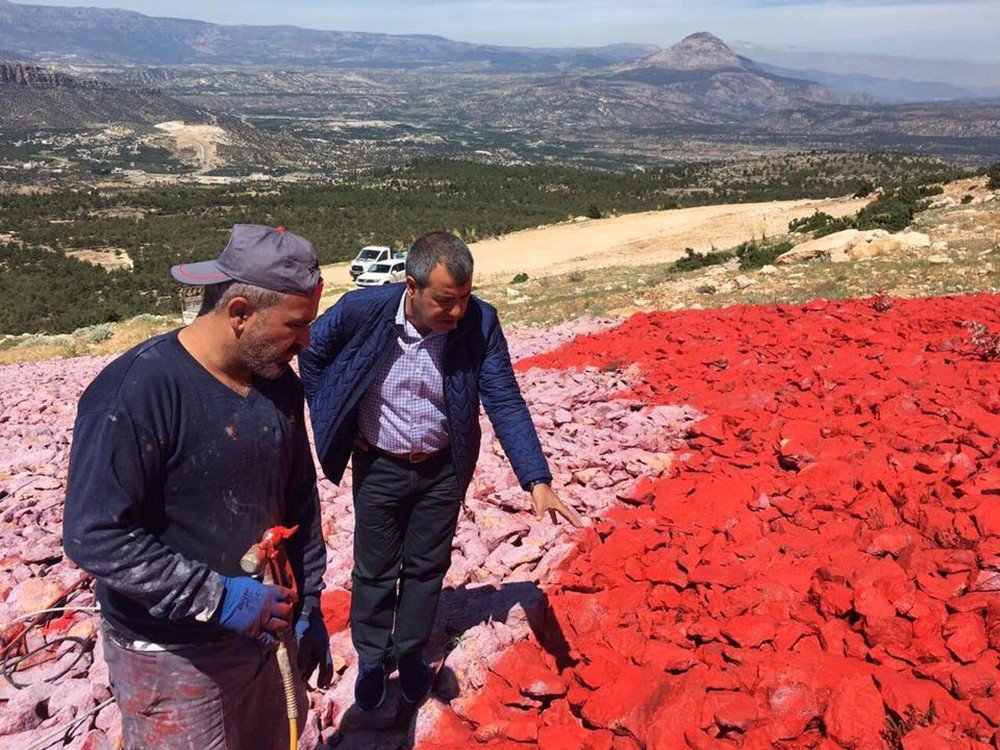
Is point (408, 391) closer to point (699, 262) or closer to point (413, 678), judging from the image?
point (413, 678)

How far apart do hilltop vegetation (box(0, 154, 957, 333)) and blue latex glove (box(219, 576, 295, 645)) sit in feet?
95.5

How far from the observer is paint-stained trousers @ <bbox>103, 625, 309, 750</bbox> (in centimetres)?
200

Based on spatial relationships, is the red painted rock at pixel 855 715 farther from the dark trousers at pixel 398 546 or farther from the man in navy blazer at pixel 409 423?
the dark trousers at pixel 398 546

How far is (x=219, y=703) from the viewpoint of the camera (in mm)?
2115

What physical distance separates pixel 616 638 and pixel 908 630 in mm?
1283

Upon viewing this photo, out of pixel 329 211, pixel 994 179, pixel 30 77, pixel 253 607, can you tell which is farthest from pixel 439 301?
pixel 30 77

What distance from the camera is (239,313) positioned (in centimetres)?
195

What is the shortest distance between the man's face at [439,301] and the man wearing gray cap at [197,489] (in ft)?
2.32

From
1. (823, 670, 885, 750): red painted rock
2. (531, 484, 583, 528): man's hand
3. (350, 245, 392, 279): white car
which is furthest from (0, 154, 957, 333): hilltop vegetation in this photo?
(823, 670, 885, 750): red painted rock

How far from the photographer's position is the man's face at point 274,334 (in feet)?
6.46

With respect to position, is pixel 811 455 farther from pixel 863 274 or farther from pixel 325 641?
pixel 863 274

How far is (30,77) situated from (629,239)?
18596cm

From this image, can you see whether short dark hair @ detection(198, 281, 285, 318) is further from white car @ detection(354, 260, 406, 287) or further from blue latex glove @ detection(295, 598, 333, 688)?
white car @ detection(354, 260, 406, 287)

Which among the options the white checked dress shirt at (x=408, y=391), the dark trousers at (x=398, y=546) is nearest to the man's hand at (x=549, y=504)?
the dark trousers at (x=398, y=546)
